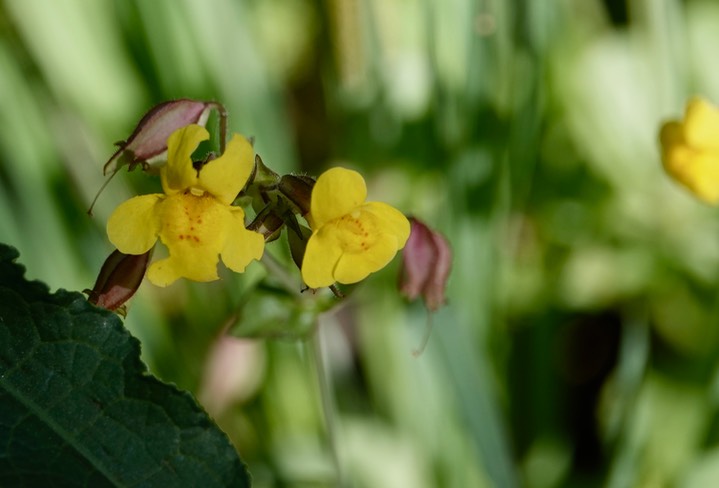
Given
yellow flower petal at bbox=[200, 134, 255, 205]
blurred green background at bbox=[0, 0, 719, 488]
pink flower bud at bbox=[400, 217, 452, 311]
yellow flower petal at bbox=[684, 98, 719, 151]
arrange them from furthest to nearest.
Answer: blurred green background at bbox=[0, 0, 719, 488], yellow flower petal at bbox=[684, 98, 719, 151], pink flower bud at bbox=[400, 217, 452, 311], yellow flower petal at bbox=[200, 134, 255, 205]

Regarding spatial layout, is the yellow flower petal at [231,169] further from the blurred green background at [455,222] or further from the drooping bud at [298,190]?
the blurred green background at [455,222]

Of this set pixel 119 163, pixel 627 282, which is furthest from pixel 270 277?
pixel 627 282

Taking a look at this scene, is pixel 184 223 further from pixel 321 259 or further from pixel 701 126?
pixel 701 126

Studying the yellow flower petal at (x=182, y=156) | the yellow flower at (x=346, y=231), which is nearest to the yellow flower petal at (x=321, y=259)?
the yellow flower at (x=346, y=231)

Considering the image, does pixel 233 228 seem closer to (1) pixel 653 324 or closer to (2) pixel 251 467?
(2) pixel 251 467

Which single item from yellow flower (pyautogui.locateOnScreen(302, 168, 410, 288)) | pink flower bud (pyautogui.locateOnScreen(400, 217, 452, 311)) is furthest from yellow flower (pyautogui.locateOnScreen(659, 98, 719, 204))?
yellow flower (pyautogui.locateOnScreen(302, 168, 410, 288))

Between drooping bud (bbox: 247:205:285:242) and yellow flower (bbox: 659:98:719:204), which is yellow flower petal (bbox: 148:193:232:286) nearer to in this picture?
drooping bud (bbox: 247:205:285:242)
